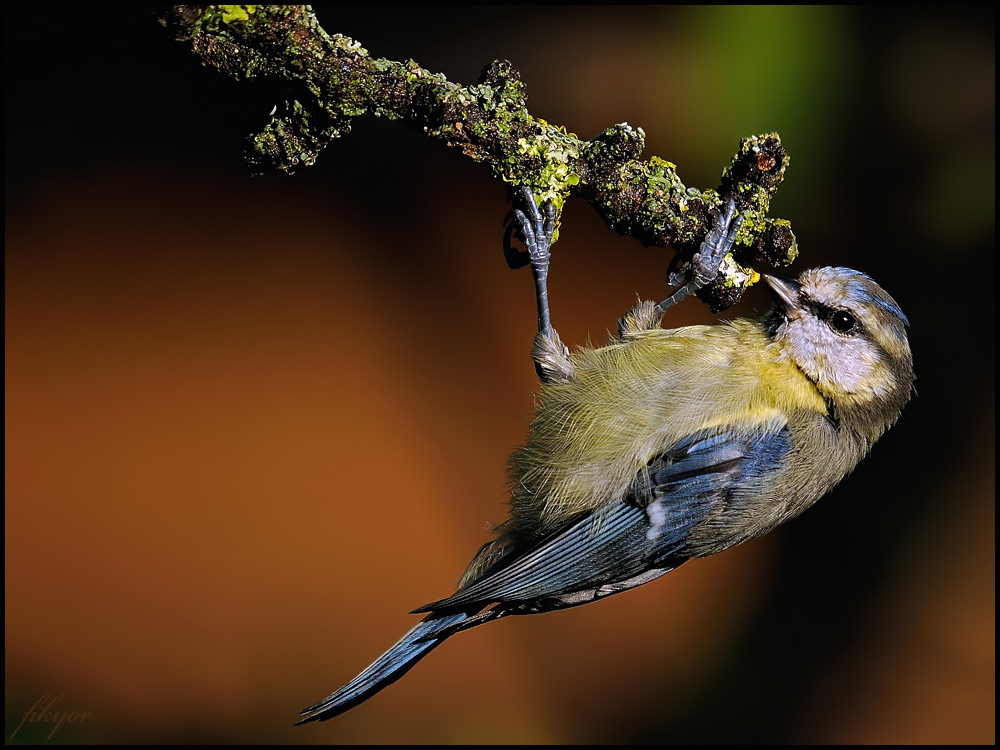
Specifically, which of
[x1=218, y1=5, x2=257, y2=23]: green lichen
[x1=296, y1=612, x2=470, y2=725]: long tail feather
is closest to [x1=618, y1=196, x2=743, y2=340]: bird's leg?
[x1=296, y1=612, x2=470, y2=725]: long tail feather

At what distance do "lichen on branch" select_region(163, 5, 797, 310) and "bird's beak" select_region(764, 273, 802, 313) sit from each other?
36 millimetres

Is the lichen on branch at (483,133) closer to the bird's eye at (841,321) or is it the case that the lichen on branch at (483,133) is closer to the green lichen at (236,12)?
the green lichen at (236,12)

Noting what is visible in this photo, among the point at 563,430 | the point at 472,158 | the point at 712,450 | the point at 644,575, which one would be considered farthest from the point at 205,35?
the point at 644,575

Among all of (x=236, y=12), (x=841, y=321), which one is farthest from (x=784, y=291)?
(x=236, y=12)

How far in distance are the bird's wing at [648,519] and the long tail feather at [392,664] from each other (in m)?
0.08

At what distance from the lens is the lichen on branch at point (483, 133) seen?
0.88 m

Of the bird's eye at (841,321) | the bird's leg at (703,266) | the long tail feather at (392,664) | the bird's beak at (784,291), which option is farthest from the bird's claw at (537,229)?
the long tail feather at (392,664)

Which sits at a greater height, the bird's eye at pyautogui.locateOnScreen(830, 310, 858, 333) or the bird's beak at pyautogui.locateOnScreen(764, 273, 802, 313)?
the bird's beak at pyautogui.locateOnScreen(764, 273, 802, 313)

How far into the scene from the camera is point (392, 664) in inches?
50.6

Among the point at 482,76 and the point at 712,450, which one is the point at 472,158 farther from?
the point at 712,450

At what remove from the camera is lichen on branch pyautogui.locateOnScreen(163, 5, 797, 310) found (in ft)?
2.89

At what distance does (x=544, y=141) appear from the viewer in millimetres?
1073

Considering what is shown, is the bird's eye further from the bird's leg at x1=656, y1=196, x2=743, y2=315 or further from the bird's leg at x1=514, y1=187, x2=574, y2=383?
the bird's leg at x1=514, y1=187, x2=574, y2=383

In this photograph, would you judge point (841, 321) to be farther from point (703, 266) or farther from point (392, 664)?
point (392, 664)
